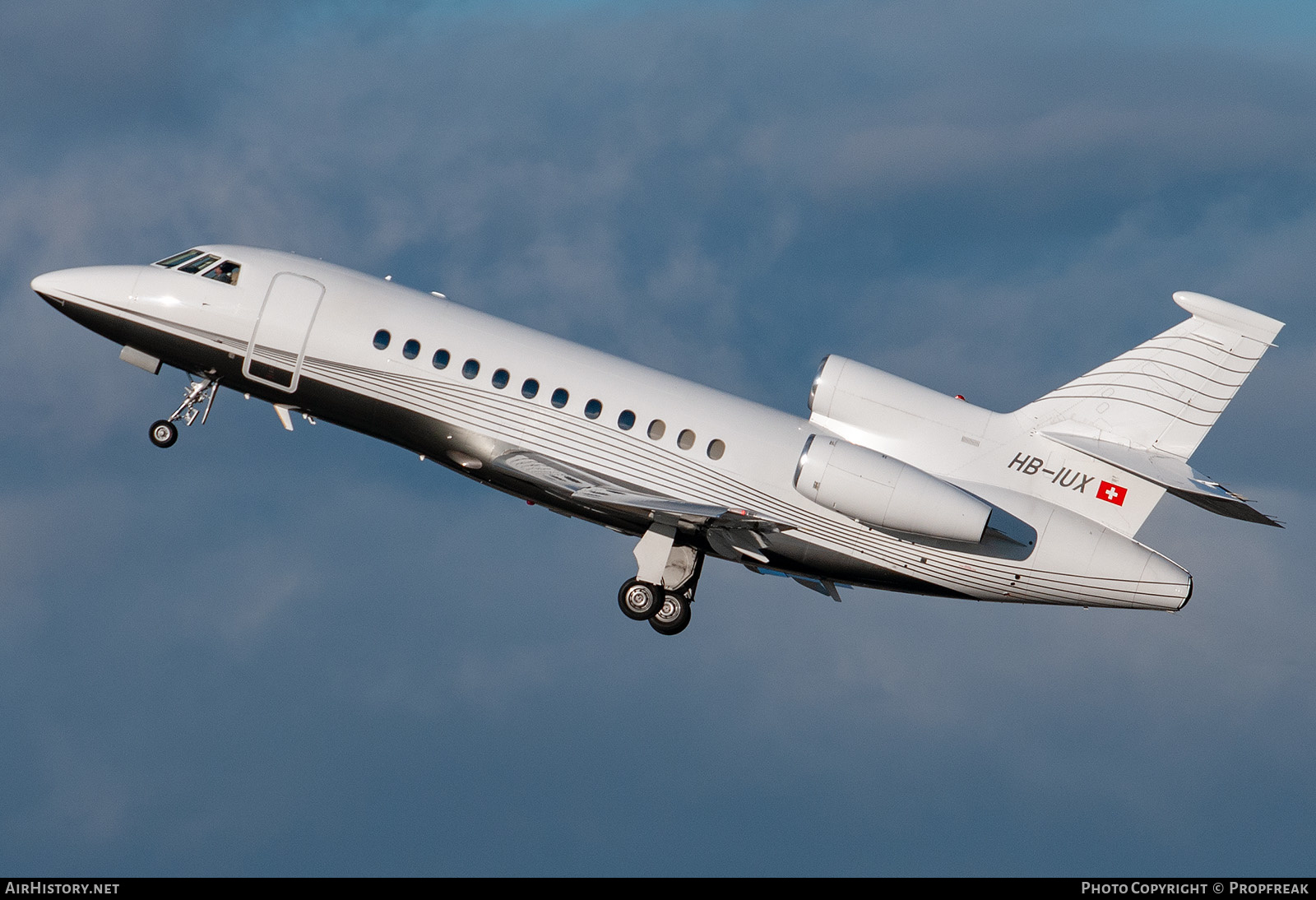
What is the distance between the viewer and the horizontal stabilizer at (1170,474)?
25375 mm

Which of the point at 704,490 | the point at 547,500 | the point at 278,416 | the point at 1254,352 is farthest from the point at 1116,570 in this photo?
the point at 278,416

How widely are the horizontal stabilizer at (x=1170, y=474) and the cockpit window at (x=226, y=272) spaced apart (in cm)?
1563

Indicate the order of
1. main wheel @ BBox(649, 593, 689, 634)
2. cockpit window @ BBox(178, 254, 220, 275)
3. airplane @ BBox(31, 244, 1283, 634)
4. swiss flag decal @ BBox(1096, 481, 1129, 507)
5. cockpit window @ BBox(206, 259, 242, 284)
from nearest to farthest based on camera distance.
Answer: airplane @ BBox(31, 244, 1283, 634), swiss flag decal @ BBox(1096, 481, 1129, 507), cockpit window @ BBox(206, 259, 242, 284), cockpit window @ BBox(178, 254, 220, 275), main wheel @ BBox(649, 593, 689, 634)

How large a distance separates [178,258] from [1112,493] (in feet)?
60.3

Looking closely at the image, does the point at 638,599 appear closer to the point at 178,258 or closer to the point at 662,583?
the point at 662,583

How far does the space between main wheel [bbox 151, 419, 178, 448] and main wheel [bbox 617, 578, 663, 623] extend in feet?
30.6

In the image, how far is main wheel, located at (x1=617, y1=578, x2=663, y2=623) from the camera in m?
28.6

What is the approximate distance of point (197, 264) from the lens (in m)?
28.8

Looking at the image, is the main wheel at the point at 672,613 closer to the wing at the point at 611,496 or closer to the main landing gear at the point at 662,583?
the main landing gear at the point at 662,583

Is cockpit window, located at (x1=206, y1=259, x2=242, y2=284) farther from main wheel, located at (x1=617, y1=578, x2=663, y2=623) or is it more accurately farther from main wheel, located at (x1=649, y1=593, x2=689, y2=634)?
main wheel, located at (x1=649, y1=593, x2=689, y2=634)

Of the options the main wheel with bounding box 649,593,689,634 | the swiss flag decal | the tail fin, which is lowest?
the main wheel with bounding box 649,593,689,634

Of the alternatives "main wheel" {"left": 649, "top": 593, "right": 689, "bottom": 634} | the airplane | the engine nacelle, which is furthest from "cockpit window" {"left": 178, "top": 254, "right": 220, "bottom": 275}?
the engine nacelle

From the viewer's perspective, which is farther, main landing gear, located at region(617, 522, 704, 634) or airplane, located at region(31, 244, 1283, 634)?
main landing gear, located at region(617, 522, 704, 634)

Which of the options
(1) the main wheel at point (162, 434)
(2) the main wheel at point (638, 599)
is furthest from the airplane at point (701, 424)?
(1) the main wheel at point (162, 434)
